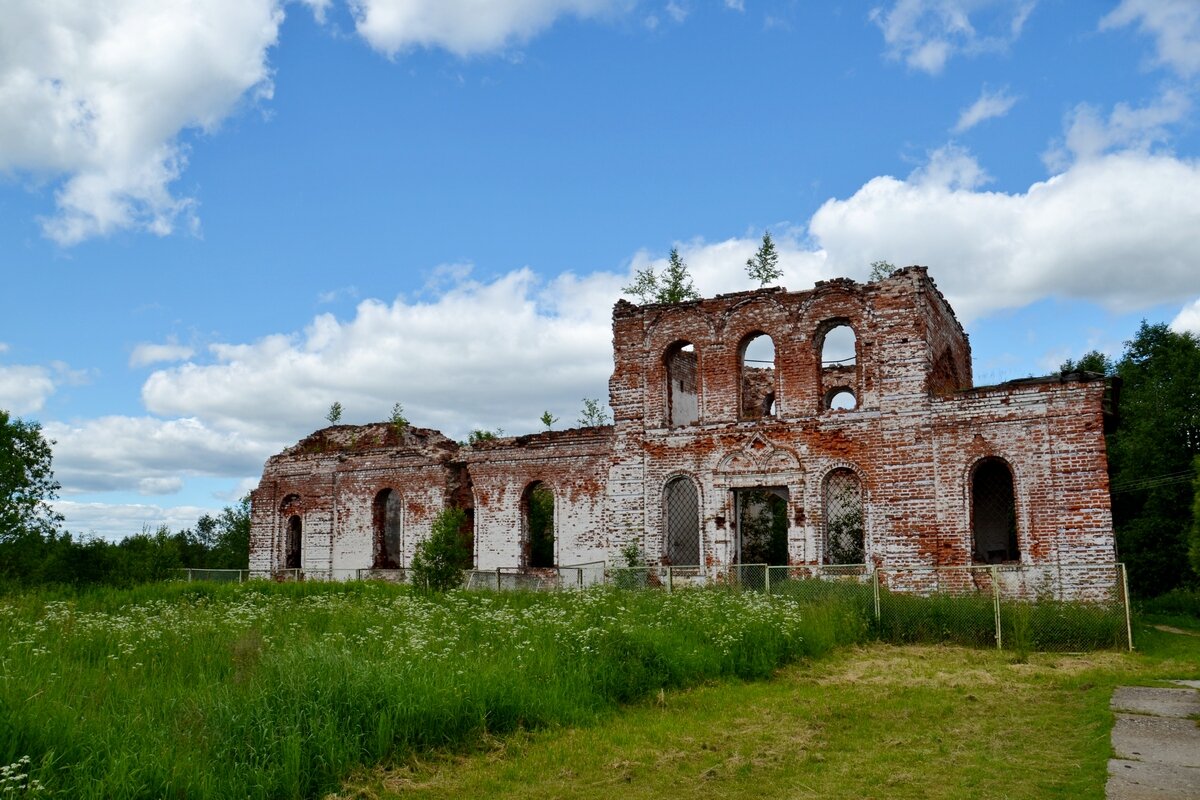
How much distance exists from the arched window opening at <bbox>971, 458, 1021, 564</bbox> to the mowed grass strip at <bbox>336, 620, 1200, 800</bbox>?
10828 millimetres

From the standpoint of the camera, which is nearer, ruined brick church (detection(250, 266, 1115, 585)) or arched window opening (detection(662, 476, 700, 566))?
ruined brick church (detection(250, 266, 1115, 585))

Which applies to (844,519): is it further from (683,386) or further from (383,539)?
(383,539)

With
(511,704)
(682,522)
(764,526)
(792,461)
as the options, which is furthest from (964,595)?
(764,526)

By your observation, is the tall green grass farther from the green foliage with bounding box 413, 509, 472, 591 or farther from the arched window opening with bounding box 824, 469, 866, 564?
the arched window opening with bounding box 824, 469, 866, 564

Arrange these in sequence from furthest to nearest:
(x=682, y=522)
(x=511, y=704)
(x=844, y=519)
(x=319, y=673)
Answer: (x=682, y=522)
(x=844, y=519)
(x=511, y=704)
(x=319, y=673)

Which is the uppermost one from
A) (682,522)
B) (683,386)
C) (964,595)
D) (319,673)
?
(683,386)

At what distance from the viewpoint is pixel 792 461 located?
20016 mm

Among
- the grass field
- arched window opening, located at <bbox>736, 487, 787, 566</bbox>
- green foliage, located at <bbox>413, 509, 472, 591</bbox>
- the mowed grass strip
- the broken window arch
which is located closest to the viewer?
the grass field

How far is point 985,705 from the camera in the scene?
33.3ft

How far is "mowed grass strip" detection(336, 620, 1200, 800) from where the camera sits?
690 cm

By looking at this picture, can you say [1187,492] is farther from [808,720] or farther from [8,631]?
[8,631]

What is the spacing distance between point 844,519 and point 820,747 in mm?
13982

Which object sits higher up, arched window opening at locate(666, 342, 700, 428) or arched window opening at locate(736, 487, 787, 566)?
arched window opening at locate(666, 342, 700, 428)

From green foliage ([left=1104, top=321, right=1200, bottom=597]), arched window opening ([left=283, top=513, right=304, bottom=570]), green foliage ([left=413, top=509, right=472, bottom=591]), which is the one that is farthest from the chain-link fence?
green foliage ([left=1104, top=321, right=1200, bottom=597])
